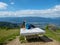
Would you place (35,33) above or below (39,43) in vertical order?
above

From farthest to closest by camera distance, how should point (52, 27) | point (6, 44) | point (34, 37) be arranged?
point (52, 27) → point (34, 37) → point (6, 44)

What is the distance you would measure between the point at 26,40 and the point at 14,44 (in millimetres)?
929

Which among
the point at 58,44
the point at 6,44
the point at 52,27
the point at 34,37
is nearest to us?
the point at 58,44

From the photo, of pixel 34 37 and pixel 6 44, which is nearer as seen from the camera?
pixel 6 44

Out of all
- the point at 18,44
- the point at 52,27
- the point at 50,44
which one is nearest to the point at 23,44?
the point at 18,44

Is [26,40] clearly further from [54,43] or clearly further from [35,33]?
[54,43]

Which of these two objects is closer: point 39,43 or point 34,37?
point 39,43

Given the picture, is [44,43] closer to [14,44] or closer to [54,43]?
[54,43]

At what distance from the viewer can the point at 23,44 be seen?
27.0ft

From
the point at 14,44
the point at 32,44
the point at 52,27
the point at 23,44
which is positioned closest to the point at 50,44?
the point at 32,44

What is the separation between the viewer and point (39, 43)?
830cm

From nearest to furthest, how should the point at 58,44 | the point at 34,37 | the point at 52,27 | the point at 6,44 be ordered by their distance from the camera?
the point at 58,44, the point at 6,44, the point at 34,37, the point at 52,27

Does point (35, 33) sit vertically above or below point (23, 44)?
above

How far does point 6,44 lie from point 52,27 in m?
6.71
